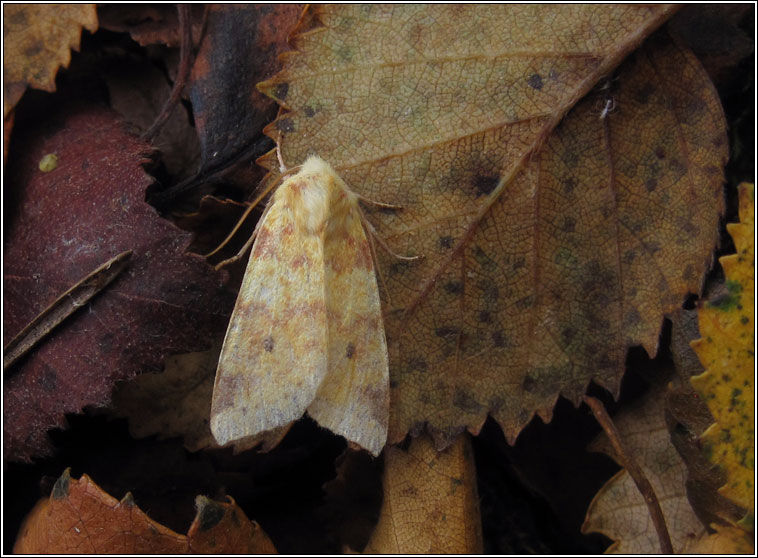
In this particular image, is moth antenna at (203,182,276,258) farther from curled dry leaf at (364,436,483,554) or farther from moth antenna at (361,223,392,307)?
curled dry leaf at (364,436,483,554)

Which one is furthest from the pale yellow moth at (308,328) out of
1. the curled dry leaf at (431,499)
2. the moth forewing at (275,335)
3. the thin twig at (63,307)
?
the thin twig at (63,307)

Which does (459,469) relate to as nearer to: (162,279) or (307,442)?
(307,442)

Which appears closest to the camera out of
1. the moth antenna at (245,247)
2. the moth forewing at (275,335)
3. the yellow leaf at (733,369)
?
the yellow leaf at (733,369)

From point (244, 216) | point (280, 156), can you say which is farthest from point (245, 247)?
point (280, 156)

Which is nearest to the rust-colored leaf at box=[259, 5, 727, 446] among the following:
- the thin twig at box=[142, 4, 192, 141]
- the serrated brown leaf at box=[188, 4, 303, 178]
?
the serrated brown leaf at box=[188, 4, 303, 178]

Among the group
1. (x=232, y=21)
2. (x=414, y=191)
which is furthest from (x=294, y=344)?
(x=232, y=21)

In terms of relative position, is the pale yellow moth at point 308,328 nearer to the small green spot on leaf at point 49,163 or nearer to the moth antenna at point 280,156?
the moth antenna at point 280,156
